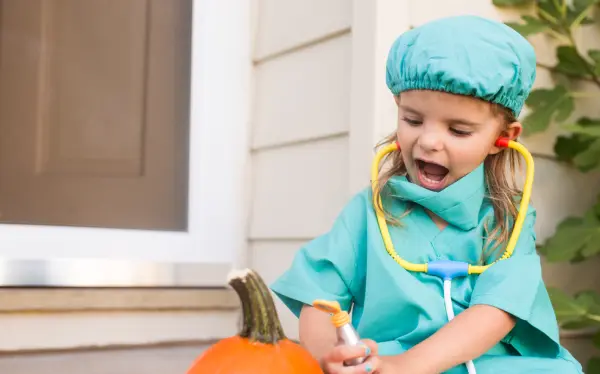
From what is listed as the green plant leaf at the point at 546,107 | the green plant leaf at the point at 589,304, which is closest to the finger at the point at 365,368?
the green plant leaf at the point at 589,304

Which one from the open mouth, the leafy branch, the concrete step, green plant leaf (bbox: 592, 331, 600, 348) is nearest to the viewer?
the open mouth

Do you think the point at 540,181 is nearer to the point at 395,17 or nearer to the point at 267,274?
the point at 395,17

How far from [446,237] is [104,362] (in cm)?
84

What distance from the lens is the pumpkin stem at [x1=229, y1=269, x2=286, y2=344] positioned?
86 cm

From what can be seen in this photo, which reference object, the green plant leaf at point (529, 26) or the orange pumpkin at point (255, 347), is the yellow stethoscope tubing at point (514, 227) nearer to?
the orange pumpkin at point (255, 347)

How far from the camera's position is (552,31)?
5.88 feet

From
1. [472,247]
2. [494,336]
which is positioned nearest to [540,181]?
[472,247]

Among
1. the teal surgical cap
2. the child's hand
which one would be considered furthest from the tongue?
the child's hand

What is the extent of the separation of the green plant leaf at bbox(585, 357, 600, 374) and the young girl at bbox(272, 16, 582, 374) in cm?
67

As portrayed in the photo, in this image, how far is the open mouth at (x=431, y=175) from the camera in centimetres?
115

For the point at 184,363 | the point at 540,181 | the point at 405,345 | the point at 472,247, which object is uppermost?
the point at 540,181

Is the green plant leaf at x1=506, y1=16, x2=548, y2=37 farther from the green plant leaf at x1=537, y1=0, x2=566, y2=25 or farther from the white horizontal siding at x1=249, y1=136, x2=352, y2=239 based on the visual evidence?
the white horizontal siding at x1=249, y1=136, x2=352, y2=239

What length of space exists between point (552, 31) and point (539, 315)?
0.95m

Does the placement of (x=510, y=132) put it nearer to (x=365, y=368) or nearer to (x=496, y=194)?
(x=496, y=194)
